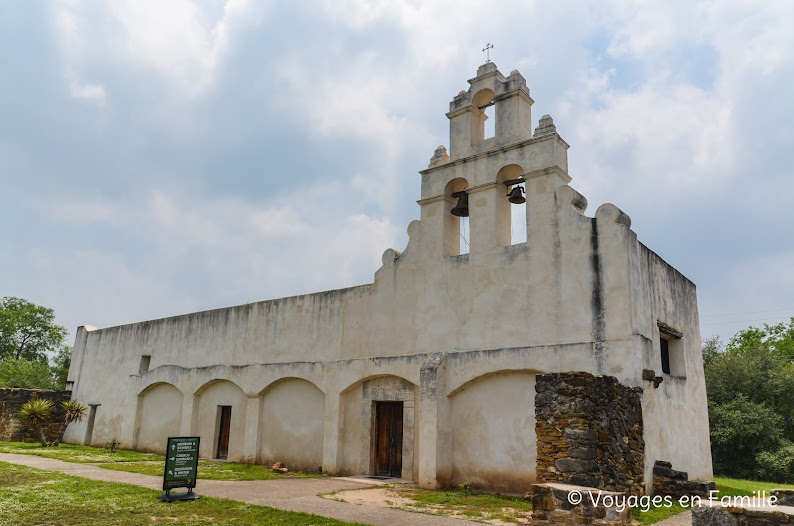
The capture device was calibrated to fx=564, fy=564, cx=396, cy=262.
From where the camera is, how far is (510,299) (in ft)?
40.5

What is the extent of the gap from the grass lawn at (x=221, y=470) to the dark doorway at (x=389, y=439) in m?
1.62

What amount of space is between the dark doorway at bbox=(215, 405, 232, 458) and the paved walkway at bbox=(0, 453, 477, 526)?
4.10 metres

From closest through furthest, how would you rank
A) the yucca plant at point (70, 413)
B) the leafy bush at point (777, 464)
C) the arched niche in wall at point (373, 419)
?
the arched niche in wall at point (373, 419) → the leafy bush at point (777, 464) → the yucca plant at point (70, 413)

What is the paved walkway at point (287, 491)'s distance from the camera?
8352 mm

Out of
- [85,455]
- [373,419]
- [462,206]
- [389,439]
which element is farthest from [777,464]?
[85,455]

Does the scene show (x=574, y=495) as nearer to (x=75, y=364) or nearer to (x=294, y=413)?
(x=294, y=413)

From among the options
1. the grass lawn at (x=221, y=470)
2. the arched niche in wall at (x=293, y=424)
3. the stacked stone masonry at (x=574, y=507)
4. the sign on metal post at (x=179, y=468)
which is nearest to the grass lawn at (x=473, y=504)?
the stacked stone masonry at (x=574, y=507)

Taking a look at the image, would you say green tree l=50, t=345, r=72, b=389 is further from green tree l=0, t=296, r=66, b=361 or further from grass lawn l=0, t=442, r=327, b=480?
grass lawn l=0, t=442, r=327, b=480

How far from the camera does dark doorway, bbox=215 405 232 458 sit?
17.3 metres

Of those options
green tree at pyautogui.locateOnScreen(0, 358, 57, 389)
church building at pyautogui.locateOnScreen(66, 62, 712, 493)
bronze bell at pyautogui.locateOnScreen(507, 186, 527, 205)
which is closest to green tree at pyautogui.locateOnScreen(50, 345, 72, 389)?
green tree at pyautogui.locateOnScreen(0, 358, 57, 389)

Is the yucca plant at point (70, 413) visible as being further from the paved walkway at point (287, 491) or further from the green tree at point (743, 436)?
the green tree at point (743, 436)

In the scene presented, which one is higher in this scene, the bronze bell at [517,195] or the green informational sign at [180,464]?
the bronze bell at [517,195]

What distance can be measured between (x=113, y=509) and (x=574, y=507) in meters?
6.57

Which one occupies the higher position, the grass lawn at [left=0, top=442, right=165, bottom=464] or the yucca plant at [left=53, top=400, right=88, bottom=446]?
the yucca plant at [left=53, top=400, right=88, bottom=446]
